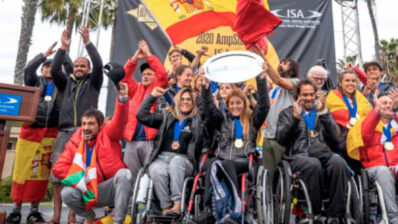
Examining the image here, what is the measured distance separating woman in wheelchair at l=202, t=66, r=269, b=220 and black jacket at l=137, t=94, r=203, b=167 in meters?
0.18

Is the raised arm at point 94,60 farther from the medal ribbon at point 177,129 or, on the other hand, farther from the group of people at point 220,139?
the medal ribbon at point 177,129

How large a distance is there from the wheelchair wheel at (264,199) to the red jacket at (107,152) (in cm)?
133

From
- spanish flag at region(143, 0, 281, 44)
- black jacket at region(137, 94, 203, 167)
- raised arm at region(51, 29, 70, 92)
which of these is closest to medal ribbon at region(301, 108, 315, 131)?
black jacket at region(137, 94, 203, 167)

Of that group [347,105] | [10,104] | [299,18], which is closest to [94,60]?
[10,104]

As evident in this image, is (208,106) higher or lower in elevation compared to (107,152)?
→ higher

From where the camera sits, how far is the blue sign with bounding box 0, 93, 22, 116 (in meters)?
2.87

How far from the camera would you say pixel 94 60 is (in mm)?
3725

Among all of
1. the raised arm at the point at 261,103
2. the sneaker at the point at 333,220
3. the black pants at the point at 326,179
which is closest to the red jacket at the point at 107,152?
the raised arm at the point at 261,103

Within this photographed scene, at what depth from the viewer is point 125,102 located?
10.4 ft

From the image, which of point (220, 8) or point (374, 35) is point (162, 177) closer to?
point (220, 8)

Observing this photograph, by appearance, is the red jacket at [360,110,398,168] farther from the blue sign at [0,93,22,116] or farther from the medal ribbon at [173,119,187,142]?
the blue sign at [0,93,22,116]

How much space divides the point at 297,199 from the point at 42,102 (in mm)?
2919

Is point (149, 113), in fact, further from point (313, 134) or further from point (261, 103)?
point (313, 134)

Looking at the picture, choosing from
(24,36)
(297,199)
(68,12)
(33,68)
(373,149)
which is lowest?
(297,199)
